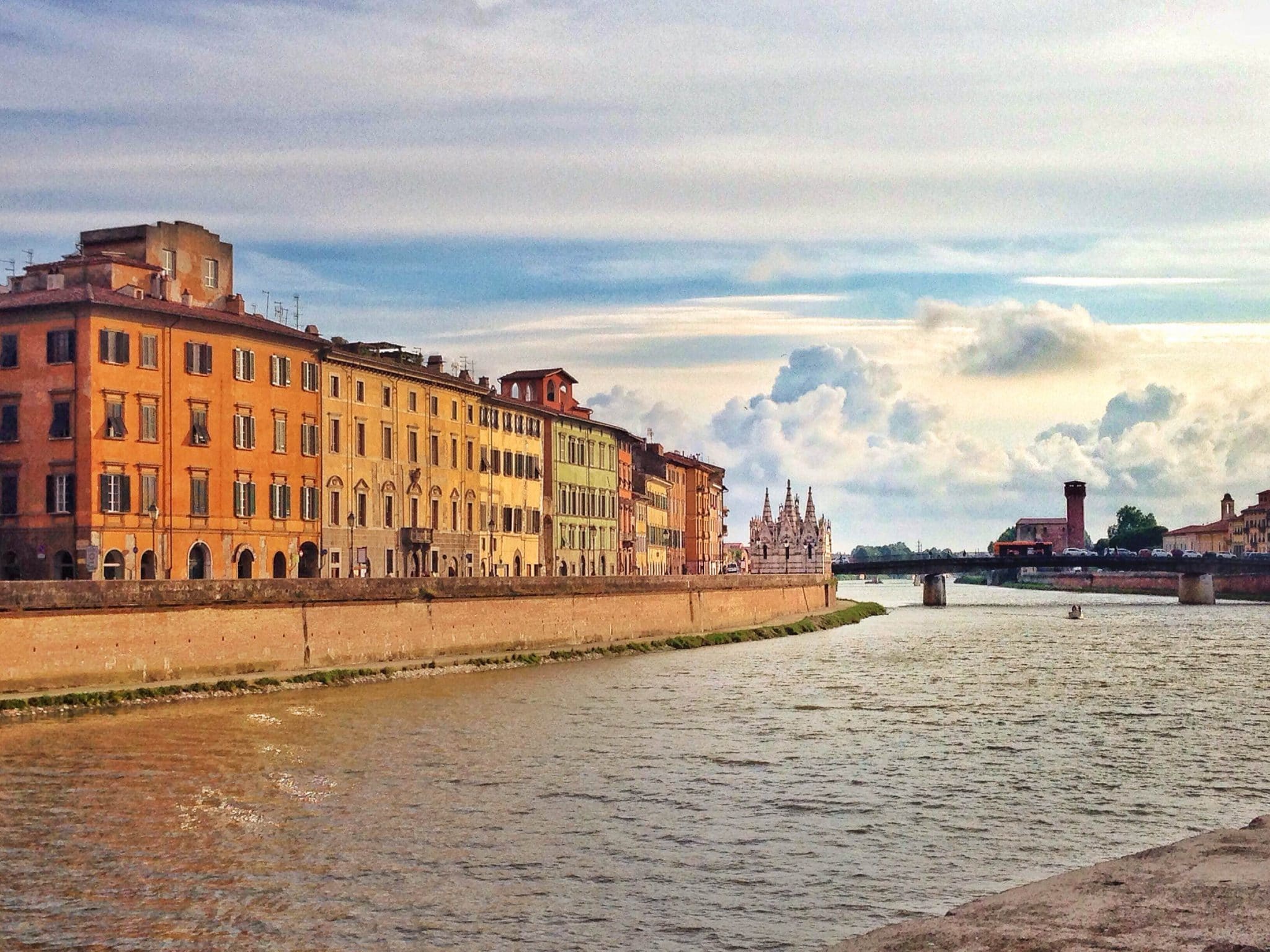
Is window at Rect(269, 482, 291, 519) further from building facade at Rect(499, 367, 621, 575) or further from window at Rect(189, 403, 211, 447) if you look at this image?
building facade at Rect(499, 367, 621, 575)

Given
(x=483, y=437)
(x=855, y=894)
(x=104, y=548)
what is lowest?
(x=855, y=894)

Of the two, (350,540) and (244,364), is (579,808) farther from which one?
(350,540)

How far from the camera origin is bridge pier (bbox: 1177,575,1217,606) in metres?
143

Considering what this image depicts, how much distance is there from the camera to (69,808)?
2497 cm

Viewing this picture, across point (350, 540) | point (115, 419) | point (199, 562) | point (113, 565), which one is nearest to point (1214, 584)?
point (350, 540)

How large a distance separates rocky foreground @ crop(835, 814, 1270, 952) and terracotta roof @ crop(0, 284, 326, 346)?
1647 inches

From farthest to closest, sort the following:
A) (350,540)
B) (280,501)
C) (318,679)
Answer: (350,540) < (280,501) < (318,679)

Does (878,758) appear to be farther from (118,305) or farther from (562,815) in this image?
(118,305)

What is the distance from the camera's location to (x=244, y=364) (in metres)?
58.7

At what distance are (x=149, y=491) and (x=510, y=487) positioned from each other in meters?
31.7

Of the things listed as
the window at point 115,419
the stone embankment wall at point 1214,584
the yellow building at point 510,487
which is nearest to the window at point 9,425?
the window at point 115,419

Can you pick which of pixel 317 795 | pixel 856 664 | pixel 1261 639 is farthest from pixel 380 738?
pixel 1261 639

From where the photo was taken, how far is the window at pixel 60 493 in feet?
170

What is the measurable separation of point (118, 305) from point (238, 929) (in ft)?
125
